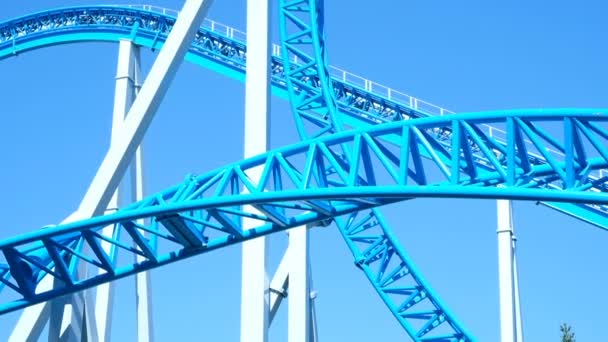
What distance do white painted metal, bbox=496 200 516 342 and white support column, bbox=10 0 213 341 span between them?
6316mm

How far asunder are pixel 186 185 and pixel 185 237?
0.55m

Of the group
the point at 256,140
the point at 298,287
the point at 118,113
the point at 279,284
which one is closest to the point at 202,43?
the point at 118,113

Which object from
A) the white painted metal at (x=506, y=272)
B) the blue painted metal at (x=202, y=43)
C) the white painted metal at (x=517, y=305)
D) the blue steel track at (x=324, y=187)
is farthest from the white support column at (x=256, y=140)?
the white painted metal at (x=517, y=305)

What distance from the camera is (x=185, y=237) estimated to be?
12.1m

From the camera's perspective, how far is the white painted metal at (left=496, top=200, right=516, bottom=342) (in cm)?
1709

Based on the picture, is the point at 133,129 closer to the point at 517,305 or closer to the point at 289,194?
the point at 289,194

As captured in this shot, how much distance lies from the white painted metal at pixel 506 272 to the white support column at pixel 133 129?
20.7ft

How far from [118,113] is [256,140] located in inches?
160

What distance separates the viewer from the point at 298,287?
A: 14906 millimetres

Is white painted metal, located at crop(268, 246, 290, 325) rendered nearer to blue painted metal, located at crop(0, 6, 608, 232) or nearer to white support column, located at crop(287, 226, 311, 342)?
white support column, located at crop(287, 226, 311, 342)

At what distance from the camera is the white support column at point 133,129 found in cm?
1277

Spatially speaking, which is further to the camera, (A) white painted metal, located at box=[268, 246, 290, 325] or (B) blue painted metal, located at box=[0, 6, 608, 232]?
(B) blue painted metal, located at box=[0, 6, 608, 232]

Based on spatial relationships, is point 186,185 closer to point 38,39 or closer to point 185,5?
point 185,5

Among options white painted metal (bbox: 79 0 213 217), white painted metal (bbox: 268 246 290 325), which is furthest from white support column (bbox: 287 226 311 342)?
white painted metal (bbox: 79 0 213 217)
